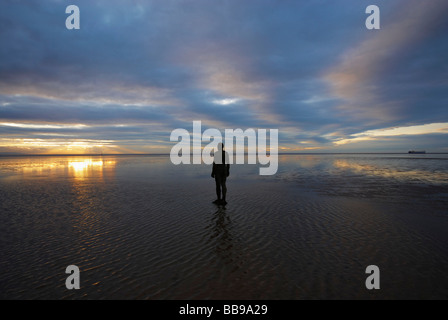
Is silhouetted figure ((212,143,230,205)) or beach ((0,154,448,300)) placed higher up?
silhouetted figure ((212,143,230,205))

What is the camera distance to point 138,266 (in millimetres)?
6148

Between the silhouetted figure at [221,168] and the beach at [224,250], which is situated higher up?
the silhouetted figure at [221,168]

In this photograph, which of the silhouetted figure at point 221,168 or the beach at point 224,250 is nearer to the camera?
the beach at point 224,250

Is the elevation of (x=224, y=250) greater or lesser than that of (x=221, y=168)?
lesser

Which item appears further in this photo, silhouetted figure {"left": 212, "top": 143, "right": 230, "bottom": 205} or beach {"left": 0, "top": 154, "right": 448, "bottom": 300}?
silhouetted figure {"left": 212, "top": 143, "right": 230, "bottom": 205}

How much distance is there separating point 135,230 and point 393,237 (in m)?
9.62

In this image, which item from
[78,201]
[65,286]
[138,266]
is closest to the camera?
[65,286]

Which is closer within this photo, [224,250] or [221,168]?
[224,250]
